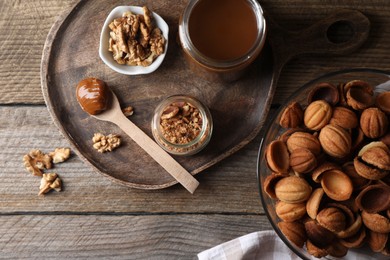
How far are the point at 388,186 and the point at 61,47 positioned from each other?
31.1 inches

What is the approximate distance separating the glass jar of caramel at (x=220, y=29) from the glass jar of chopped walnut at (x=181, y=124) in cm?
11

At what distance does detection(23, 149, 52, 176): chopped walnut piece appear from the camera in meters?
1.18

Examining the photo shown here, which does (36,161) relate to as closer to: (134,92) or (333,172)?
(134,92)

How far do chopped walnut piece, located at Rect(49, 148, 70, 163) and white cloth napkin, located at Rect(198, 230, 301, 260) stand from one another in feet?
1.30

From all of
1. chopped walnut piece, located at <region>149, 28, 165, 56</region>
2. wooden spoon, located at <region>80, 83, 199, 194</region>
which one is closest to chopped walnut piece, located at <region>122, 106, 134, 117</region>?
wooden spoon, located at <region>80, 83, 199, 194</region>

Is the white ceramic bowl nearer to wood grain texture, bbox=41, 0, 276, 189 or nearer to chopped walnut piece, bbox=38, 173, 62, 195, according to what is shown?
wood grain texture, bbox=41, 0, 276, 189

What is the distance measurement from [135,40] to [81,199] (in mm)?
406

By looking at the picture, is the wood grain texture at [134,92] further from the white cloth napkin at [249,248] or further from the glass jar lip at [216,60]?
the white cloth napkin at [249,248]

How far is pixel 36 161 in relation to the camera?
3.88 ft

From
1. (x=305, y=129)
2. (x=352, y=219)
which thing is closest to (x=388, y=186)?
(x=352, y=219)

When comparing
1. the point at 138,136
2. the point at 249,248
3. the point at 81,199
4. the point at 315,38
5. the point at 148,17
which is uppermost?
the point at 148,17

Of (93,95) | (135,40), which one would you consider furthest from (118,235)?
(135,40)

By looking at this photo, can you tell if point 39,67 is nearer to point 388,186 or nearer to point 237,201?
point 237,201

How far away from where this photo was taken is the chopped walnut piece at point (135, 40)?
1.13m
